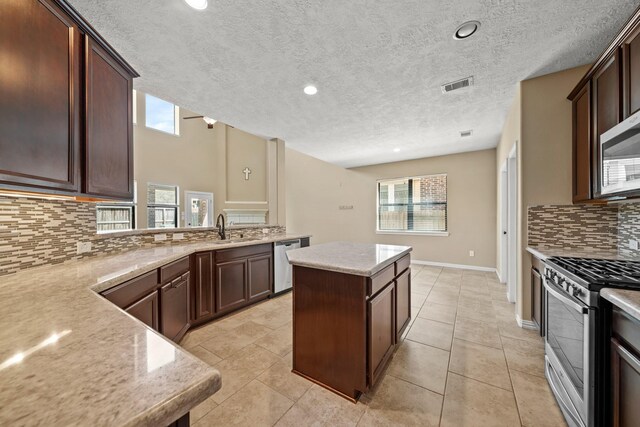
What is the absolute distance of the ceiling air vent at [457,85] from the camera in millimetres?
2412

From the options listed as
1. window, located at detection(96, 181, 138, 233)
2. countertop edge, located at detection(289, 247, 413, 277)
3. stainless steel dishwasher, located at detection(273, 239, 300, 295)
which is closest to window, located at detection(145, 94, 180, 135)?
window, located at detection(96, 181, 138, 233)

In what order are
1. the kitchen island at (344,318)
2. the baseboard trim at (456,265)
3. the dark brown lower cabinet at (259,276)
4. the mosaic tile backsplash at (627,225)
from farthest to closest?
the baseboard trim at (456,265) → the dark brown lower cabinet at (259,276) → the mosaic tile backsplash at (627,225) → the kitchen island at (344,318)

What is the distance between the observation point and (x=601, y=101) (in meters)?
1.81

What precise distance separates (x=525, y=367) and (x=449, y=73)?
2.62 metres

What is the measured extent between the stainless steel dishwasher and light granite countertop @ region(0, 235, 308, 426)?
7.97ft

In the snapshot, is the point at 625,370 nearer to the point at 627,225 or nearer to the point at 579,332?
the point at 579,332

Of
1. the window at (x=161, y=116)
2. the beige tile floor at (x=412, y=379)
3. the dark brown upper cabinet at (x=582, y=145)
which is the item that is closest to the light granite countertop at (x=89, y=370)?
the beige tile floor at (x=412, y=379)

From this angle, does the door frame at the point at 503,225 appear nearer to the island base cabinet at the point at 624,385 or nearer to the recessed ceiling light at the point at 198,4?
the island base cabinet at the point at 624,385

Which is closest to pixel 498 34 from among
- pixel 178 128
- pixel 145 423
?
pixel 145 423

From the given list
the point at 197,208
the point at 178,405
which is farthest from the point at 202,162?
the point at 178,405

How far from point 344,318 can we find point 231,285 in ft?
5.66

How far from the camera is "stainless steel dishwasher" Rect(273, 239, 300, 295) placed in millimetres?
3396

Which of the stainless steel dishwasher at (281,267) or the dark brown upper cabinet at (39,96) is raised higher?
the dark brown upper cabinet at (39,96)

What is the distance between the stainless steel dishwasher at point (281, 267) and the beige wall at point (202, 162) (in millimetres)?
3751
